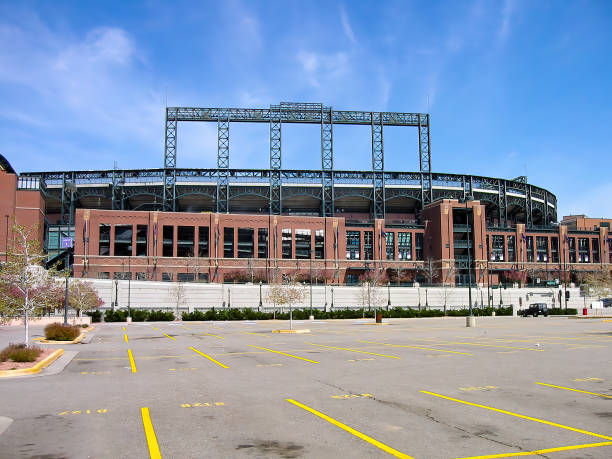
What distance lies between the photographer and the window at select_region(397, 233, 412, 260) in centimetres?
11544

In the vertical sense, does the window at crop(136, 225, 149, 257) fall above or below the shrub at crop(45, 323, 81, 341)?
above

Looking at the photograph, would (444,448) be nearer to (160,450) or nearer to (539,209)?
(160,450)

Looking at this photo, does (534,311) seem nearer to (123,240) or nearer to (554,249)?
(554,249)

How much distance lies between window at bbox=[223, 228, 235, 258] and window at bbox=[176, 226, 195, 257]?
20.3 feet

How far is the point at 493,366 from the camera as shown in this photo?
17562 mm

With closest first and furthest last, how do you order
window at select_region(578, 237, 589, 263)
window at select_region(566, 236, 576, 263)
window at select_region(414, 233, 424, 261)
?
window at select_region(414, 233, 424, 261)
window at select_region(566, 236, 576, 263)
window at select_region(578, 237, 589, 263)

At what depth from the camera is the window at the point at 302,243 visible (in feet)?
358

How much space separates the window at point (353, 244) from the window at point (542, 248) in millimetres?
42398

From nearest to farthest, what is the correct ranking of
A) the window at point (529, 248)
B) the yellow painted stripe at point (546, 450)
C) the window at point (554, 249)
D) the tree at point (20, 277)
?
the yellow painted stripe at point (546, 450), the tree at point (20, 277), the window at point (529, 248), the window at point (554, 249)

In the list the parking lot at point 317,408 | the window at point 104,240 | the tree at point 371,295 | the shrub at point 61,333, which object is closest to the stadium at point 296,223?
the window at point 104,240

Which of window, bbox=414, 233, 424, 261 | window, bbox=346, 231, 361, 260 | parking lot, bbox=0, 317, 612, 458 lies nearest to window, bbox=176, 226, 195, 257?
window, bbox=346, 231, 361, 260

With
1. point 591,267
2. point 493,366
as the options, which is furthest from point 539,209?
point 493,366

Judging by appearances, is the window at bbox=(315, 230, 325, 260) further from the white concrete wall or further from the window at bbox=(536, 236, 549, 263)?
the window at bbox=(536, 236, 549, 263)

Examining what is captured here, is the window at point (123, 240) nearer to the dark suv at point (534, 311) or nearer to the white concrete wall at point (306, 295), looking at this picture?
the white concrete wall at point (306, 295)
